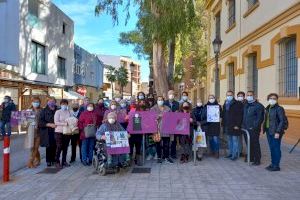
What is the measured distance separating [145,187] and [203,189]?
1.11 m

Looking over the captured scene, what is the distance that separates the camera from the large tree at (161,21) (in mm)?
15352

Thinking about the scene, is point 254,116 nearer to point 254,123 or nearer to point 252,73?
point 254,123

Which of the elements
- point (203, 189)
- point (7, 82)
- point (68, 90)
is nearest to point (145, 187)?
point (203, 189)

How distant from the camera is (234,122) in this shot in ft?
36.3

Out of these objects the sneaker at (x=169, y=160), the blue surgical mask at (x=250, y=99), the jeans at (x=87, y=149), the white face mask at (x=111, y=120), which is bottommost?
the sneaker at (x=169, y=160)

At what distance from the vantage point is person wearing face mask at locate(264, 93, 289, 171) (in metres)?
9.30

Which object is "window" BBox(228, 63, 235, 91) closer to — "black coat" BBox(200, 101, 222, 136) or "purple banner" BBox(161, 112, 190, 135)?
"black coat" BBox(200, 101, 222, 136)

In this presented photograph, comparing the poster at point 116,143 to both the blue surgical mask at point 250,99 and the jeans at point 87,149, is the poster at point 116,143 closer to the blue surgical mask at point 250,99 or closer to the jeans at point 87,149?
the jeans at point 87,149

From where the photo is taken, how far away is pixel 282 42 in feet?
50.3

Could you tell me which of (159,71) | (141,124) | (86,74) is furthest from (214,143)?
(86,74)

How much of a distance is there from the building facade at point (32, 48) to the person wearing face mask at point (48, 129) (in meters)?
10.6

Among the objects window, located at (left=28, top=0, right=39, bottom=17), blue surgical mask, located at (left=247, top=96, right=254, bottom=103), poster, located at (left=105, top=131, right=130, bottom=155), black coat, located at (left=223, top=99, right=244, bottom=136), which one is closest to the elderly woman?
poster, located at (left=105, top=131, right=130, bottom=155)

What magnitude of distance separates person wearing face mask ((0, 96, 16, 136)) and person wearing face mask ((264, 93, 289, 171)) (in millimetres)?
11490

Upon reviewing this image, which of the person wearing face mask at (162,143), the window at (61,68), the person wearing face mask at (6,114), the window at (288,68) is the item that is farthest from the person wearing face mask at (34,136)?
the window at (61,68)
